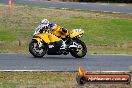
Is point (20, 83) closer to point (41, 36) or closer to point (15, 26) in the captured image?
point (41, 36)

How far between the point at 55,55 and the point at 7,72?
5.61m

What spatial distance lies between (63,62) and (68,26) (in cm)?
1258

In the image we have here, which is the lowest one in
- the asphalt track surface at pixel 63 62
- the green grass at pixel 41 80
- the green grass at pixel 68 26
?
the green grass at pixel 68 26

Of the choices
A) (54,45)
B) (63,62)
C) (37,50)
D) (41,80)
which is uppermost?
(41,80)

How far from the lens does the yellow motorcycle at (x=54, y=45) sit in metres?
19.0

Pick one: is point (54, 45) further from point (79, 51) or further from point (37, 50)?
point (79, 51)

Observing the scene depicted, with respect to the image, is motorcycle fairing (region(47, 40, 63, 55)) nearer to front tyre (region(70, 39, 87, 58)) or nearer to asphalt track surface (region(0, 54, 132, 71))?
asphalt track surface (region(0, 54, 132, 71))

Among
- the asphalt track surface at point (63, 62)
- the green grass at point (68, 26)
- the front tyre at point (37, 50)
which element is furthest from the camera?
the green grass at point (68, 26)

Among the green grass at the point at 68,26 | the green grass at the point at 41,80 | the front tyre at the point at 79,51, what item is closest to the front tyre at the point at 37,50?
the front tyre at the point at 79,51

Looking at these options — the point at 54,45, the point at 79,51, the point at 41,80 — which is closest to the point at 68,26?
the point at 79,51

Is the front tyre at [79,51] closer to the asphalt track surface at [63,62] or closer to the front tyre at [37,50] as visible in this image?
the asphalt track surface at [63,62]

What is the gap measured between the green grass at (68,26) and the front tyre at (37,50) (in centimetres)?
319

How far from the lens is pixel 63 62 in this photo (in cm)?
1770

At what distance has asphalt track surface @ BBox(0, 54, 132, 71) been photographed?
16.1 metres
